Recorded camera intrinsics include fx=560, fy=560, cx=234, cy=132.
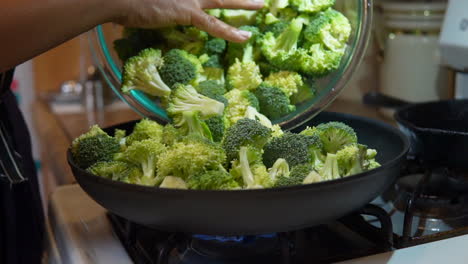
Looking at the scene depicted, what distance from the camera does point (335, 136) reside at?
0.78 meters

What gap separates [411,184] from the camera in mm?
971

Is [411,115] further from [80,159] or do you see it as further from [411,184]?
[80,159]

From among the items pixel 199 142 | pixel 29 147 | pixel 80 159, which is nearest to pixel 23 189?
pixel 29 147

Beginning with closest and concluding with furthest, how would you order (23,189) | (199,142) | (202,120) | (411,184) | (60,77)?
1. (199,142)
2. (202,120)
3. (411,184)
4. (23,189)
5. (60,77)

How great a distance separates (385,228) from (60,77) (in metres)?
2.06

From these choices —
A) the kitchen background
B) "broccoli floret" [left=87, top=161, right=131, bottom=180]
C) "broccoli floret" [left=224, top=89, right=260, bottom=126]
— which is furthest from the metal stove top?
the kitchen background

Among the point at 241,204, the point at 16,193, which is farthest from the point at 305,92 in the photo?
the point at 16,193

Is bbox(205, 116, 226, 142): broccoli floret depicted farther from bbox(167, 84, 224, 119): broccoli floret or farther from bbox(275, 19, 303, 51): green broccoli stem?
bbox(275, 19, 303, 51): green broccoli stem

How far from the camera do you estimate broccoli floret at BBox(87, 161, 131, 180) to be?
2.40 ft

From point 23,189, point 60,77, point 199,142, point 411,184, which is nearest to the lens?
point 199,142

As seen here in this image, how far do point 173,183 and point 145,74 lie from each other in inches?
10.7

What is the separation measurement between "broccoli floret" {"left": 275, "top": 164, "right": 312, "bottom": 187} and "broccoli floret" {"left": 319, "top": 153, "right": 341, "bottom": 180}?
22 mm

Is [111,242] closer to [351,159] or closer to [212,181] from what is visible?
[212,181]

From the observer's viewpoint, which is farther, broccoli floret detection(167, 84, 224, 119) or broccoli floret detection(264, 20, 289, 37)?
broccoli floret detection(264, 20, 289, 37)
